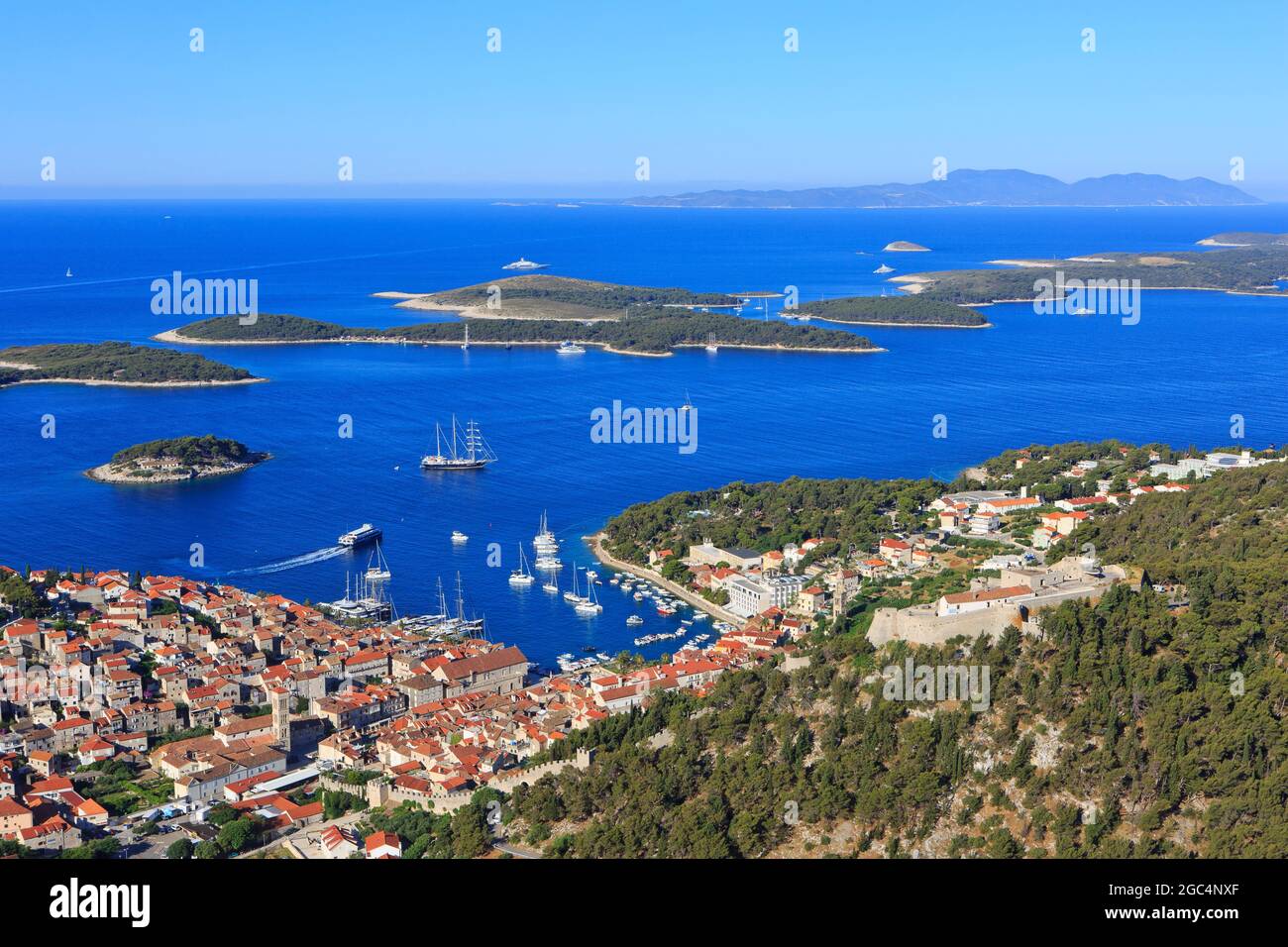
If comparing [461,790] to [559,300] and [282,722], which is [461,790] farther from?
[559,300]

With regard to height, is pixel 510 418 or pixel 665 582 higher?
pixel 510 418

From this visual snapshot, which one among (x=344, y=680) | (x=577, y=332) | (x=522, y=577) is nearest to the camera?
(x=344, y=680)

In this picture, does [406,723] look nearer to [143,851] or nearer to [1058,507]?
[143,851]

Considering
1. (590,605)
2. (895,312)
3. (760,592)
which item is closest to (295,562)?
(590,605)

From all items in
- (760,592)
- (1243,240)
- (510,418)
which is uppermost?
(1243,240)

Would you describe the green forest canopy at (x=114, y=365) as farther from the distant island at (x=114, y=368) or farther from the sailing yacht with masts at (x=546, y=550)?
the sailing yacht with masts at (x=546, y=550)

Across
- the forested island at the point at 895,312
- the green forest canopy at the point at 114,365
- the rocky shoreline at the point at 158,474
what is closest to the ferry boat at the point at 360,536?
the rocky shoreline at the point at 158,474
